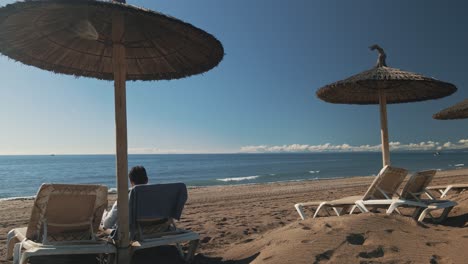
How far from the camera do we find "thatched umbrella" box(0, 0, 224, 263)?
332 cm

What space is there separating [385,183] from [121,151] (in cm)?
380

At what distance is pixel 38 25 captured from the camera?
378cm

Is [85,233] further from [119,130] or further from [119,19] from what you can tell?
[119,19]

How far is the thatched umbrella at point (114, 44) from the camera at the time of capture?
3.32 metres

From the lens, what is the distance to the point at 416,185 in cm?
558

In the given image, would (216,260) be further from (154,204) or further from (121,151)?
(121,151)

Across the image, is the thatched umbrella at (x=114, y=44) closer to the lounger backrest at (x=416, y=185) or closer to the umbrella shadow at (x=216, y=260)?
the umbrella shadow at (x=216, y=260)

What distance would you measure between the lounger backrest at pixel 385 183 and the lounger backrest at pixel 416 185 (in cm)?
17

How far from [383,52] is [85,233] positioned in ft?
19.3

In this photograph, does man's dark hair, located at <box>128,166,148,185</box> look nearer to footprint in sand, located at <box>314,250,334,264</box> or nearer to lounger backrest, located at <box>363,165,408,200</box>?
footprint in sand, located at <box>314,250,334,264</box>

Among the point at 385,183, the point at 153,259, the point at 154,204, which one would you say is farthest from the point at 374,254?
the point at 385,183

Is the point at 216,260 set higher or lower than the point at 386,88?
lower

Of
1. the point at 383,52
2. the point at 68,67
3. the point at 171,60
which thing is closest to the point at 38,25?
the point at 68,67

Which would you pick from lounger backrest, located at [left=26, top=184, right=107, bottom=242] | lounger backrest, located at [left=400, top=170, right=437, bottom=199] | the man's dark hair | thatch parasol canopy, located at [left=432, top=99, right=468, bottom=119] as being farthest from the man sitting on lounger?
thatch parasol canopy, located at [left=432, top=99, right=468, bottom=119]
